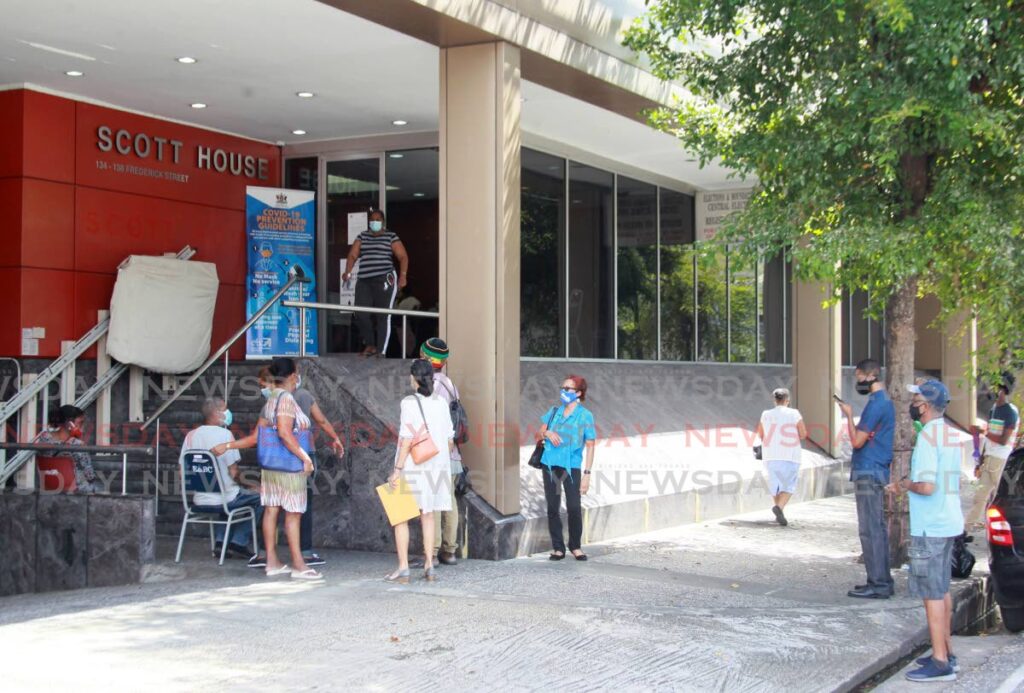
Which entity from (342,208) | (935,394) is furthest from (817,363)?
(935,394)

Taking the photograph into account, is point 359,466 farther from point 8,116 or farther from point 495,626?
point 8,116

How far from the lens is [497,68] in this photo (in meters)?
10.4

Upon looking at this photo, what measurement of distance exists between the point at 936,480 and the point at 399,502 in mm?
4037

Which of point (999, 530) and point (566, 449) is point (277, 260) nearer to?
point (566, 449)

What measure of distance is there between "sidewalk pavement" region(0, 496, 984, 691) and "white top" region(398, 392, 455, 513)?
71 centimetres

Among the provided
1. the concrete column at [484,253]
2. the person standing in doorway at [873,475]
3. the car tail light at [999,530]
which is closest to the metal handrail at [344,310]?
the concrete column at [484,253]

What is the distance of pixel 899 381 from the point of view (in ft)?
34.4

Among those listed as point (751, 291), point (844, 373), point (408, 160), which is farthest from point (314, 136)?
point (844, 373)

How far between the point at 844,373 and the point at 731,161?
16.1 meters

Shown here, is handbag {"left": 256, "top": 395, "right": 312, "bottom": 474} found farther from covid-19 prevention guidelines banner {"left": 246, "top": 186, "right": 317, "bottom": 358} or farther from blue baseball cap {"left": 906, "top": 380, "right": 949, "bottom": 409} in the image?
covid-19 prevention guidelines banner {"left": 246, "top": 186, "right": 317, "bottom": 358}

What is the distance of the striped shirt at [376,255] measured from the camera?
13.4 meters

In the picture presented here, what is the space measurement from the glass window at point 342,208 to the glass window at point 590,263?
3.15 metres

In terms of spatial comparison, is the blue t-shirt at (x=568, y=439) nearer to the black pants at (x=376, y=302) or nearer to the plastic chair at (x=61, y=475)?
the black pants at (x=376, y=302)

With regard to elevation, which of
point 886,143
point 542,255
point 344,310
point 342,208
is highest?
point 342,208
